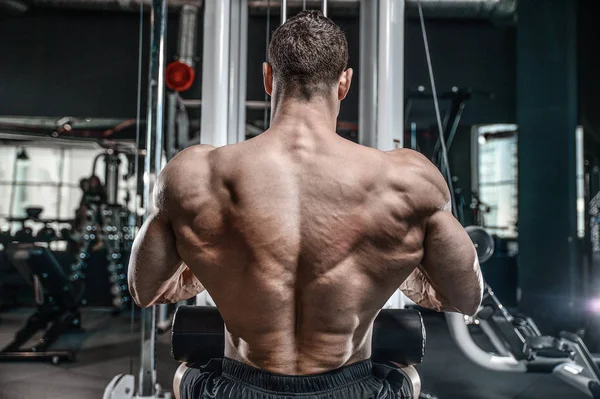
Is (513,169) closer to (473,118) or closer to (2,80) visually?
(473,118)

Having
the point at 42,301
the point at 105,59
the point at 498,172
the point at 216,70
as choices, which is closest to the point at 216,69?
the point at 216,70

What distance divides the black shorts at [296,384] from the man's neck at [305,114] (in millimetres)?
489

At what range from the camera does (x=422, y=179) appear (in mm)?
966

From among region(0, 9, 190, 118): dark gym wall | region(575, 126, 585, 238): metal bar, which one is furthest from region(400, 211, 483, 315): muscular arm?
region(0, 9, 190, 118): dark gym wall

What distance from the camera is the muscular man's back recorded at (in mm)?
948

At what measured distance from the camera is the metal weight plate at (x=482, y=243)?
2.06 m

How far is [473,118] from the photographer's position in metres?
6.79

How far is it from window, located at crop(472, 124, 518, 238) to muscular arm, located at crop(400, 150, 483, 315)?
6198mm

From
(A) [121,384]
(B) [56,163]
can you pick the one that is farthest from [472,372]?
(B) [56,163]

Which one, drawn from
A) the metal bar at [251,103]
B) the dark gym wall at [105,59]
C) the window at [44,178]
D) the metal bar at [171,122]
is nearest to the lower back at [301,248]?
the metal bar at [251,103]

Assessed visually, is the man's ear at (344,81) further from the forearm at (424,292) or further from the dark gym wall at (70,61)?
the dark gym wall at (70,61)

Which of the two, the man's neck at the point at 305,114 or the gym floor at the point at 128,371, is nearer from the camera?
the man's neck at the point at 305,114

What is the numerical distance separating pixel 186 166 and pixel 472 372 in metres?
3.41

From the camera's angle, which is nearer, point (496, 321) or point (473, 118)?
point (496, 321)
